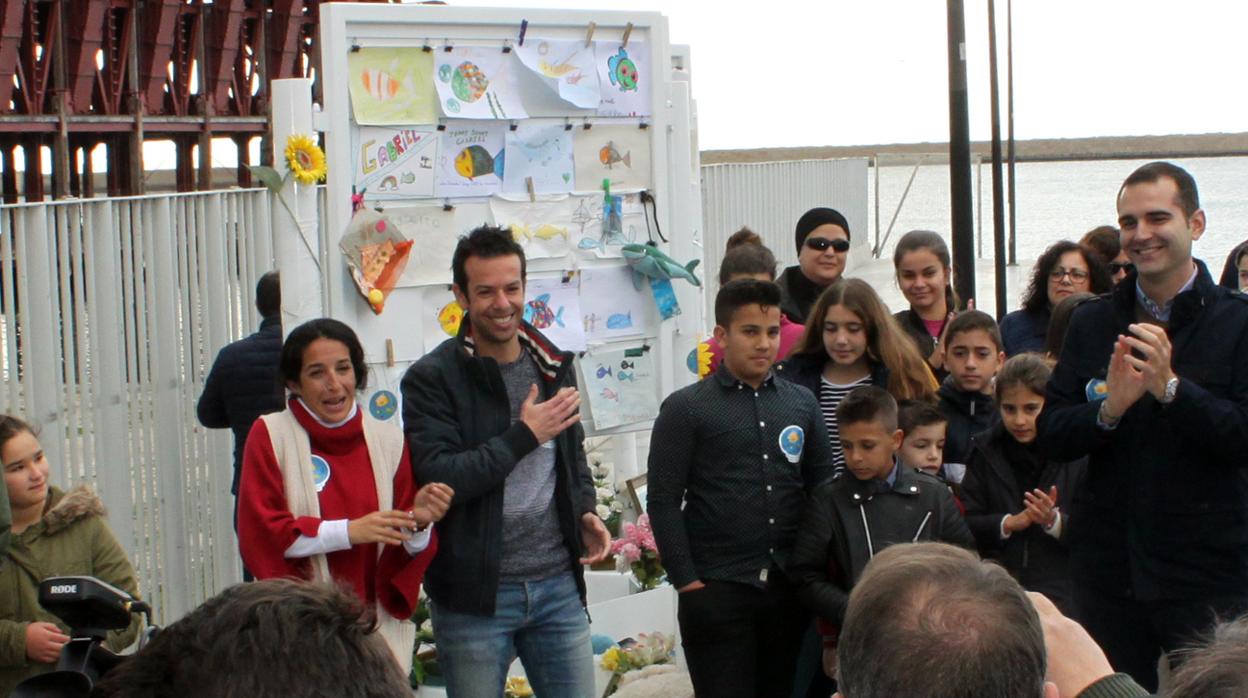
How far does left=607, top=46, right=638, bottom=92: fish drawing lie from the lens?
5539mm

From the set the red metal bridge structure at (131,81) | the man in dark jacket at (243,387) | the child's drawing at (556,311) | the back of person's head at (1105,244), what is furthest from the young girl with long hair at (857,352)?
the red metal bridge structure at (131,81)

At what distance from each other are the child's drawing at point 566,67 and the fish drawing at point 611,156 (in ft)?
0.57

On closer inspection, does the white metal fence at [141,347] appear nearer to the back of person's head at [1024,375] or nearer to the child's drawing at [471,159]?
the child's drawing at [471,159]

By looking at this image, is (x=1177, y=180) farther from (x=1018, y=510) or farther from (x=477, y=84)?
(x=477, y=84)

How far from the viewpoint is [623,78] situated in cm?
557

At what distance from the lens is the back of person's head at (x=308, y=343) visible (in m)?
4.16

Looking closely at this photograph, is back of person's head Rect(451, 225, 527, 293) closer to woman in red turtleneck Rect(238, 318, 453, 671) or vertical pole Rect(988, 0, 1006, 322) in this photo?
woman in red turtleneck Rect(238, 318, 453, 671)

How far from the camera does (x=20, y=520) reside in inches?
173

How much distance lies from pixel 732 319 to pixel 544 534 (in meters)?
0.97

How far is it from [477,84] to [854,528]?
Answer: 2013 millimetres

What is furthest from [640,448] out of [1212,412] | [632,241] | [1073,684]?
[1073,684]

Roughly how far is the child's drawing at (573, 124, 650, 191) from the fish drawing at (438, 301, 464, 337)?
2.19 ft

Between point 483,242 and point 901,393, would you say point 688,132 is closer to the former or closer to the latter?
point 901,393

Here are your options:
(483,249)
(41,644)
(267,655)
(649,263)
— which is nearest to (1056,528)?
(649,263)
